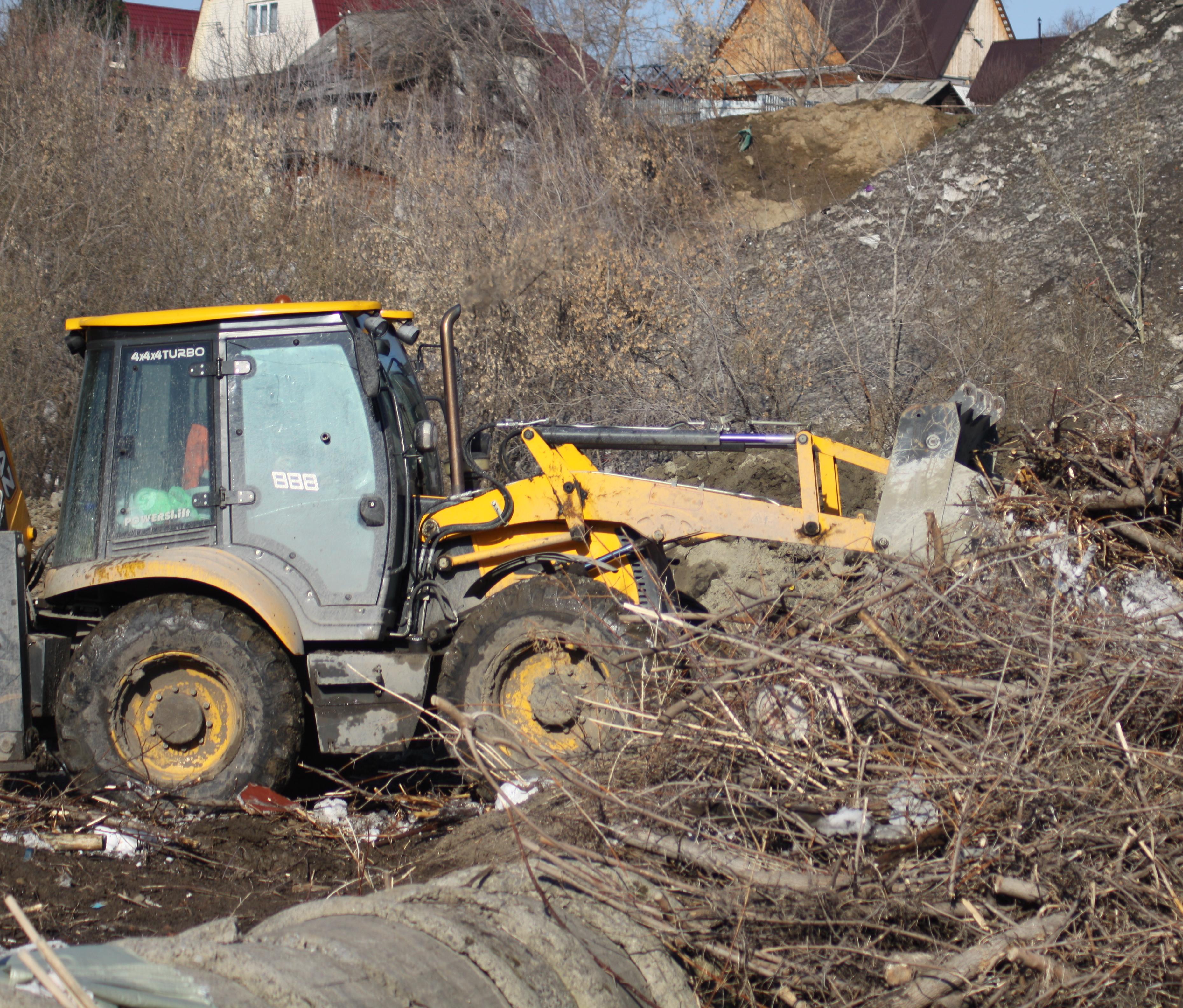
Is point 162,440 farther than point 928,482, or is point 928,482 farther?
point 162,440

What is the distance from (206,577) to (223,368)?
0.99 meters

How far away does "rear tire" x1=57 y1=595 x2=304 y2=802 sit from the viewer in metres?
4.98

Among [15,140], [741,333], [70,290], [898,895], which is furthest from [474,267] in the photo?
[898,895]

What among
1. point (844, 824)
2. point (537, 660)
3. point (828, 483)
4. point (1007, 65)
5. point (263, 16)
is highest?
point (263, 16)

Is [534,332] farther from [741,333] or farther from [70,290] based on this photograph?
[70,290]

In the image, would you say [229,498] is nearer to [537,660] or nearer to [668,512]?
[537,660]

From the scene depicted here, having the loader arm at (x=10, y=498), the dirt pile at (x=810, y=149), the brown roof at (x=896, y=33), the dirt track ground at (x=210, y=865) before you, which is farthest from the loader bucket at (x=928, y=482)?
the brown roof at (x=896, y=33)

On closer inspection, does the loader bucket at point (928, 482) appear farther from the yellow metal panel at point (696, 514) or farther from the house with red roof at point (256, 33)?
the house with red roof at point (256, 33)

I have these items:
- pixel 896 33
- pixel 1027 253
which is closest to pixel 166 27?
pixel 896 33

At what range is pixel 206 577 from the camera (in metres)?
4.94

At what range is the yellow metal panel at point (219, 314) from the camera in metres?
5.13

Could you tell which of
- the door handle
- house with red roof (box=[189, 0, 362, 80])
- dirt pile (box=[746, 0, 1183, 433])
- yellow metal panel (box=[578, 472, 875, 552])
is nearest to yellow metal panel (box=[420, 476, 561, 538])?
yellow metal panel (box=[578, 472, 875, 552])

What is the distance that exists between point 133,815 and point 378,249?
389 inches

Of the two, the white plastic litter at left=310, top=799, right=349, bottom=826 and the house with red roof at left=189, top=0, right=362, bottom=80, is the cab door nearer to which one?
the white plastic litter at left=310, top=799, right=349, bottom=826
